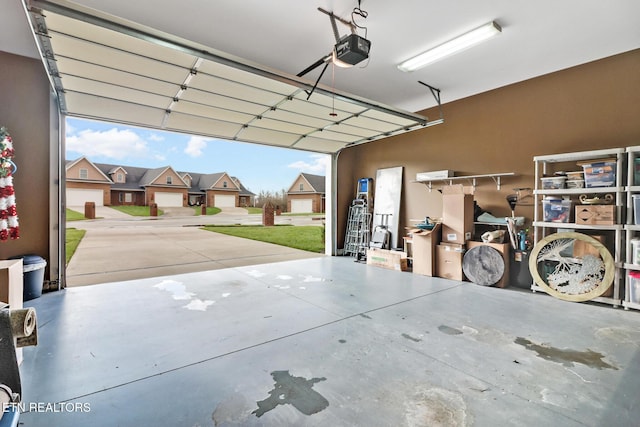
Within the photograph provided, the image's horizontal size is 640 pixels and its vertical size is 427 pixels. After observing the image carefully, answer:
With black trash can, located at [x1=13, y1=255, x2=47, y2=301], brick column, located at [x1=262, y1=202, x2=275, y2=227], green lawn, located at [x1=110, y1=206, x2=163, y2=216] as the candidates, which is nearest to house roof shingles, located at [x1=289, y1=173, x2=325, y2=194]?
brick column, located at [x1=262, y1=202, x2=275, y2=227]

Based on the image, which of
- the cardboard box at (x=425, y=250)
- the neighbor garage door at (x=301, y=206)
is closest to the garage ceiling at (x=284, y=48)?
the cardboard box at (x=425, y=250)

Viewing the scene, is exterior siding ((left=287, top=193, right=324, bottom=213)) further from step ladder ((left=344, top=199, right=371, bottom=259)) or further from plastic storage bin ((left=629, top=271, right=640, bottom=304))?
plastic storage bin ((left=629, top=271, right=640, bottom=304))

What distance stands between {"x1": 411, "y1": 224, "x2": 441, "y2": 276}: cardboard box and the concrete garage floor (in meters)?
1.23

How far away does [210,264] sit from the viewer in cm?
651

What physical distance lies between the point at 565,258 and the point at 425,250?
2006 mm

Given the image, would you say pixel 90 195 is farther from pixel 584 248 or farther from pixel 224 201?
pixel 584 248

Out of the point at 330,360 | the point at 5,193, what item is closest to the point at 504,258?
the point at 330,360

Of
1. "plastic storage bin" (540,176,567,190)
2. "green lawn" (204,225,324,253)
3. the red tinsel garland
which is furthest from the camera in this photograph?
"green lawn" (204,225,324,253)

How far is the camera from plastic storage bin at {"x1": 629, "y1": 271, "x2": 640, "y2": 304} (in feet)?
11.7

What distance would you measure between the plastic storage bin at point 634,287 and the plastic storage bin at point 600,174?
3.73ft

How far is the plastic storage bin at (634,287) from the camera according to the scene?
3578 mm

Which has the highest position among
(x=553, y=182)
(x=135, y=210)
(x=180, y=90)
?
(x=180, y=90)

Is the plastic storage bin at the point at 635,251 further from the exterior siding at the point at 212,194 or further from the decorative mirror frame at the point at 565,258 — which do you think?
the exterior siding at the point at 212,194

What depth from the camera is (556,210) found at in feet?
14.0
